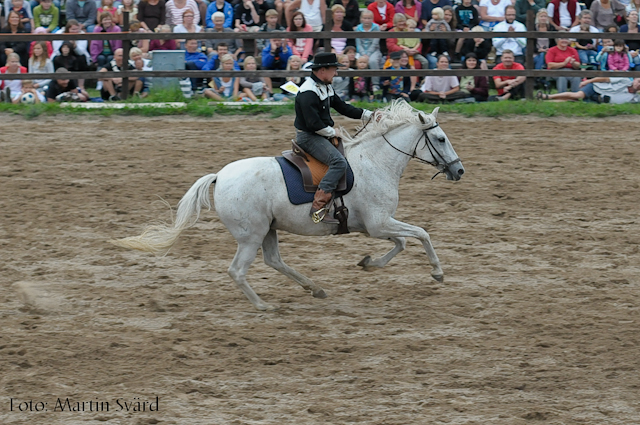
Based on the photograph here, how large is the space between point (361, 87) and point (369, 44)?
1122 millimetres

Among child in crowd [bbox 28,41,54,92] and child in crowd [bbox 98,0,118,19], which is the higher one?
child in crowd [bbox 98,0,118,19]

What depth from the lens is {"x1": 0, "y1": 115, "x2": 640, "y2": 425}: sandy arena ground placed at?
6.12m

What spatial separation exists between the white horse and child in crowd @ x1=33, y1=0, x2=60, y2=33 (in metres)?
10.9

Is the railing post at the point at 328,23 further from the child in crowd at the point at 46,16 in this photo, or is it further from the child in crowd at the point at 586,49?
the child in crowd at the point at 46,16

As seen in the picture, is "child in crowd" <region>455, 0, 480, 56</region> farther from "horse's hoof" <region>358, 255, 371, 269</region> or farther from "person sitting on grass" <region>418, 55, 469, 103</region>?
"horse's hoof" <region>358, 255, 371, 269</region>

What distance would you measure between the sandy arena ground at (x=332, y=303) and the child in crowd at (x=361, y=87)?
3.32 meters

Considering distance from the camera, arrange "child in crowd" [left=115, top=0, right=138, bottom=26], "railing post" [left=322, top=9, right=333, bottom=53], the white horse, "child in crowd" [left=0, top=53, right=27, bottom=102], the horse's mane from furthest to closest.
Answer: "child in crowd" [left=115, top=0, right=138, bottom=26]
"railing post" [left=322, top=9, right=333, bottom=53]
"child in crowd" [left=0, top=53, right=27, bottom=102]
the horse's mane
the white horse

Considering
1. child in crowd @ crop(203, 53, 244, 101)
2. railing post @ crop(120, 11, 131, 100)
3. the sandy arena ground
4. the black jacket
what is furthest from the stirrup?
railing post @ crop(120, 11, 131, 100)

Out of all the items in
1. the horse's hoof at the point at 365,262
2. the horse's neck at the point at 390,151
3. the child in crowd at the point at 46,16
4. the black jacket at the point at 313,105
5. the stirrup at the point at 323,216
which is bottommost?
the horse's hoof at the point at 365,262

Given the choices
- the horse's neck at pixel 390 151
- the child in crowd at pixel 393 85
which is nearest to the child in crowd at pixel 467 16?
the child in crowd at pixel 393 85

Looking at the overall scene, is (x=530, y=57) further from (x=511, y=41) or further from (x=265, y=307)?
(x=265, y=307)

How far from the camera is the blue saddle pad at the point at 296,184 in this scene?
786 cm

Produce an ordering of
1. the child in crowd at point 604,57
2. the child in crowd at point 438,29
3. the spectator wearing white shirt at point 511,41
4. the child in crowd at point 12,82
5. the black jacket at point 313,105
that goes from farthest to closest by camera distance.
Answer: the spectator wearing white shirt at point 511,41, the child in crowd at point 438,29, the child in crowd at point 604,57, the child in crowd at point 12,82, the black jacket at point 313,105

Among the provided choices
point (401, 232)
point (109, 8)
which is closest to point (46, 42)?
point (109, 8)
